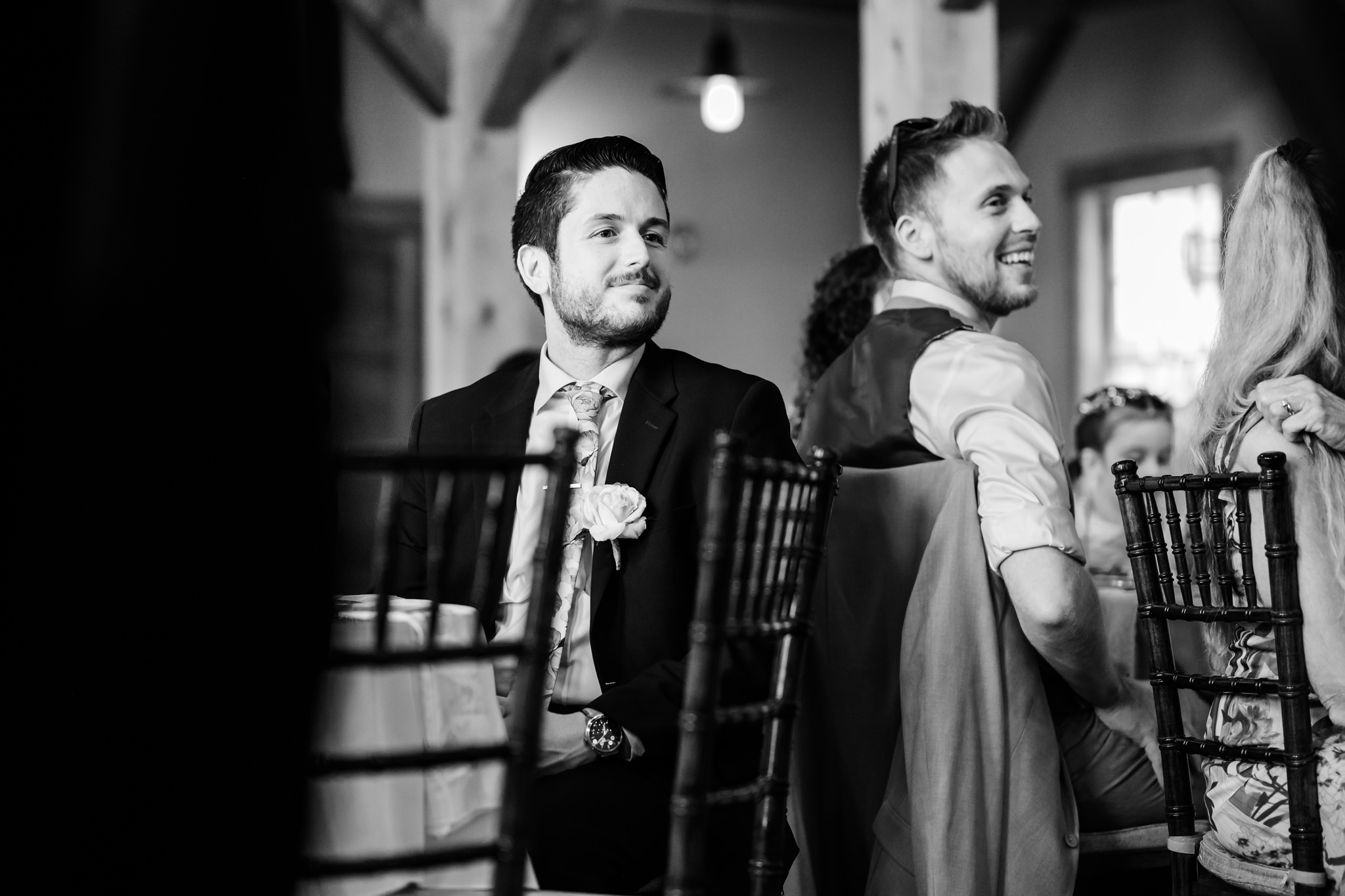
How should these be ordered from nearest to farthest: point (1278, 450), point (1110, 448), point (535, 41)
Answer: point (1278, 450)
point (1110, 448)
point (535, 41)

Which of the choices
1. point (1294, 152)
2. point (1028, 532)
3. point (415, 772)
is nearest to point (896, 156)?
point (1294, 152)

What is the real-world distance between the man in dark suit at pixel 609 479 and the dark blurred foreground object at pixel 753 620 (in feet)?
0.99

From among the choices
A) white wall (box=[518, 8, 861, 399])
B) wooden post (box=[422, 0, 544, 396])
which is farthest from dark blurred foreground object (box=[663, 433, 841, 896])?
white wall (box=[518, 8, 861, 399])

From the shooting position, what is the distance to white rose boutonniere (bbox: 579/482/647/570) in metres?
1.86

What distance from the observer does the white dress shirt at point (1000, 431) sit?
1.91 metres

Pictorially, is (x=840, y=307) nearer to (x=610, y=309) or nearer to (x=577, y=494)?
(x=610, y=309)

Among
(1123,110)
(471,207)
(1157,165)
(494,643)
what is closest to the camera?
(494,643)

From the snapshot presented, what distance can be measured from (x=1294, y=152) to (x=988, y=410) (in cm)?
52

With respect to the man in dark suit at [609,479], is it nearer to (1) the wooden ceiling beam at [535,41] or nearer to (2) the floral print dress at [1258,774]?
(2) the floral print dress at [1258,774]

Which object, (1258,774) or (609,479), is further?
(609,479)

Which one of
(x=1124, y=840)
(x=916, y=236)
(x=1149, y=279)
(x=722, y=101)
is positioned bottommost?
(x=1124, y=840)

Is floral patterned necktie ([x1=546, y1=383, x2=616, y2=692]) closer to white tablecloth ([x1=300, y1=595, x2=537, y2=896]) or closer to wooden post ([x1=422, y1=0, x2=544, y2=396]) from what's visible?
white tablecloth ([x1=300, y1=595, x2=537, y2=896])

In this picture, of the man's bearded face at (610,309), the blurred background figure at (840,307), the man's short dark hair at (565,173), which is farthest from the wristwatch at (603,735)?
the blurred background figure at (840,307)

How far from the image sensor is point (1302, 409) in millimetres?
1730
